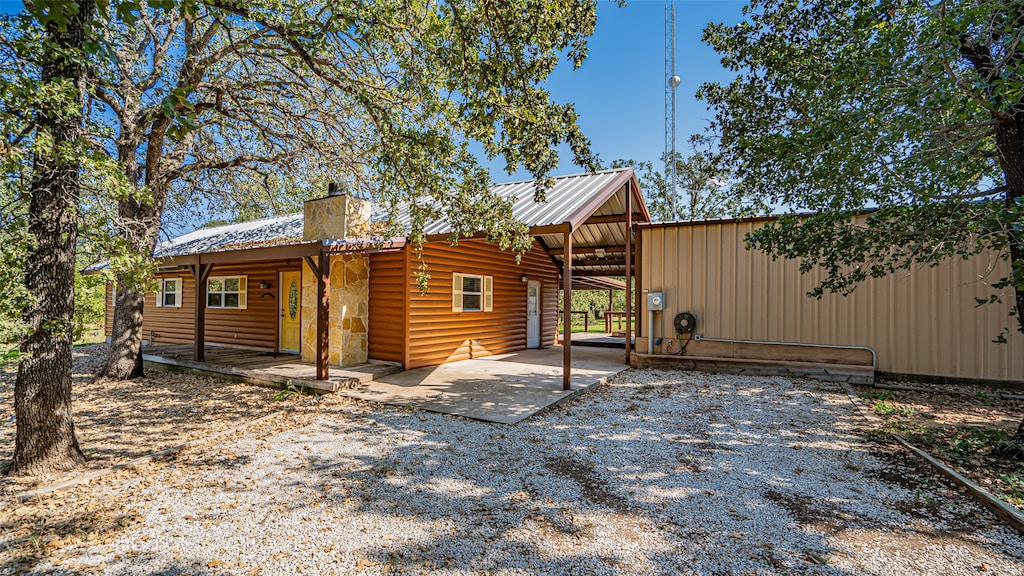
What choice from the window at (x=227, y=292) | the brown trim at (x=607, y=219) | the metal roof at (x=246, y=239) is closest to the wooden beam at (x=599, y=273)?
the brown trim at (x=607, y=219)

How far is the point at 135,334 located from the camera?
7.73 metres

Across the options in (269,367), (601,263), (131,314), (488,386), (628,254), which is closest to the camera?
(488,386)

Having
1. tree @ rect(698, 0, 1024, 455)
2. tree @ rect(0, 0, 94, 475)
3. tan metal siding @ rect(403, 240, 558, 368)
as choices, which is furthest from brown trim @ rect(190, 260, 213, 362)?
tree @ rect(698, 0, 1024, 455)

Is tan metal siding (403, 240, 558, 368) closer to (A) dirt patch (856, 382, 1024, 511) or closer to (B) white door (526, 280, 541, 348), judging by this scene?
(B) white door (526, 280, 541, 348)

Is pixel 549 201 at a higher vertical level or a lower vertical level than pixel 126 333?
higher

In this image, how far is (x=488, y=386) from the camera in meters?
6.89

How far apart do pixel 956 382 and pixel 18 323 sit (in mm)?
11062

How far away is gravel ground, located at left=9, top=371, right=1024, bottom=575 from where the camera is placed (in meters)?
2.44

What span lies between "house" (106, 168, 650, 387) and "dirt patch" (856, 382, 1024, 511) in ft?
12.8

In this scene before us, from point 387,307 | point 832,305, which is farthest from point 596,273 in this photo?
point 387,307

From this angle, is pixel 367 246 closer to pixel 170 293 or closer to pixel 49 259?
pixel 49 259

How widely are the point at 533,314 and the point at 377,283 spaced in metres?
4.71

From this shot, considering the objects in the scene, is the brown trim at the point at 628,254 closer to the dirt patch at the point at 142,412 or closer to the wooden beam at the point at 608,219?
the wooden beam at the point at 608,219

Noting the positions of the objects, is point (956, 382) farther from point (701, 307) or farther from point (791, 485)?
point (791, 485)
